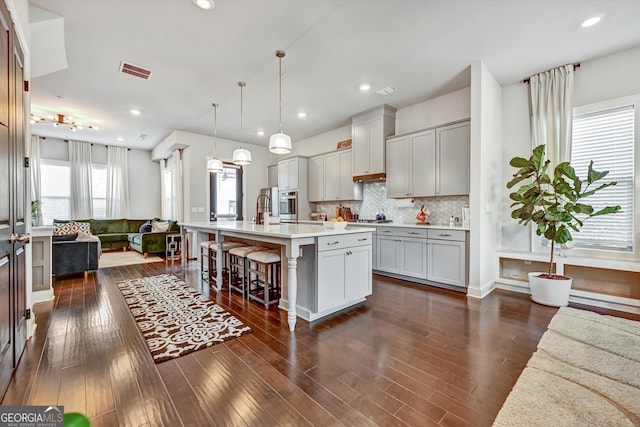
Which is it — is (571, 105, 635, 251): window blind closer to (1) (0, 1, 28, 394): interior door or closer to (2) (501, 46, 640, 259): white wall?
(2) (501, 46, 640, 259): white wall

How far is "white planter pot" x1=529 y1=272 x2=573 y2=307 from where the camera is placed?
3184mm

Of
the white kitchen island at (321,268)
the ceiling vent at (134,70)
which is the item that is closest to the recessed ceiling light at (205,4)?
the ceiling vent at (134,70)

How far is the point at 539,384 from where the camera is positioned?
1747 mm

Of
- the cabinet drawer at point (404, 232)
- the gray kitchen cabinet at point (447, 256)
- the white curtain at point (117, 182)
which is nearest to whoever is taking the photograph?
the gray kitchen cabinet at point (447, 256)

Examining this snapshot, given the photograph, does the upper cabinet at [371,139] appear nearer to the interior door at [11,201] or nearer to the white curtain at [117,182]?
the interior door at [11,201]

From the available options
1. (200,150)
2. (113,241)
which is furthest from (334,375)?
(113,241)

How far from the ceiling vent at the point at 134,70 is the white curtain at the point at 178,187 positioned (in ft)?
10.7

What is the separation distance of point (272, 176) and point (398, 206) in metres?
3.84

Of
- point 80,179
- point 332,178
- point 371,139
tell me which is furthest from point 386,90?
point 80,179

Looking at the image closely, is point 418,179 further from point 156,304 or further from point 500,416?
point 156,304

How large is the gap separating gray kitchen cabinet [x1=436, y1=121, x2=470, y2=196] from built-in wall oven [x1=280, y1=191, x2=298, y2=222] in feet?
10.8

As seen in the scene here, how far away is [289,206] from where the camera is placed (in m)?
6.68

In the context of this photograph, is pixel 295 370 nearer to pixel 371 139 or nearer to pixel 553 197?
pixel 553 197

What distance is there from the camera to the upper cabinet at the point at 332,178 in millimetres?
5644
